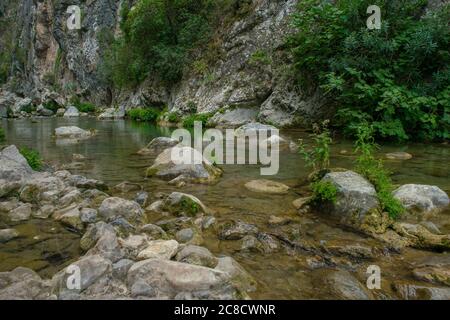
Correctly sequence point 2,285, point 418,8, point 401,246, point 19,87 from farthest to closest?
1. point 19,87
2. point 418,8
3. point 401,246
4. point 2,285

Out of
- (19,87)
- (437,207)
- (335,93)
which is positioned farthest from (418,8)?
(19,87)

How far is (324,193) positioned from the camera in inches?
197

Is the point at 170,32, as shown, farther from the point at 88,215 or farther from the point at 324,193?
the point at 324,193

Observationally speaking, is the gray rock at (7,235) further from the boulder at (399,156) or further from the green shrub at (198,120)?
the green shrub at (198,120)

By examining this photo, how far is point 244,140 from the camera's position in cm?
1294

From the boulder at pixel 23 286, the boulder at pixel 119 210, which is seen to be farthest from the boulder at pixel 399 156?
the boulder at pixel 23 286

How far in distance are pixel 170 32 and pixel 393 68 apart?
19155 millimetres

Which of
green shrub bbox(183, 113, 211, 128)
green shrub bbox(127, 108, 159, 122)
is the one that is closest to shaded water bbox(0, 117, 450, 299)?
green shrub bbox(183, 113, 211, 128)

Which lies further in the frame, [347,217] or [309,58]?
[309,58]

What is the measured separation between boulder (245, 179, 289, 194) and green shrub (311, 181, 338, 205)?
106 centimetres

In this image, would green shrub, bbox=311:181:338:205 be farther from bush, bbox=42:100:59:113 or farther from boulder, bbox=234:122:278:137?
bush, bbox=42:100:59:113

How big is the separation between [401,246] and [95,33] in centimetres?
4960

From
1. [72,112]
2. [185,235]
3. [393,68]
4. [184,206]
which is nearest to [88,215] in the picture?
[184,206]
